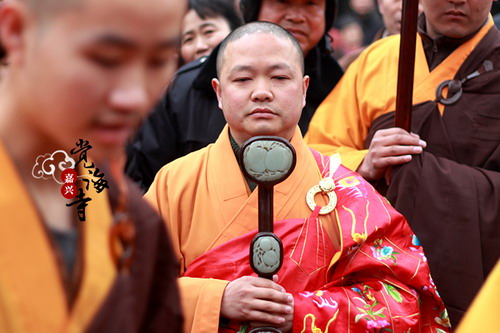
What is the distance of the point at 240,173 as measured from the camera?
8.23ft

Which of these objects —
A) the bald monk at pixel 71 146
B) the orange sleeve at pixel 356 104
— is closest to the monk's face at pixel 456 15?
the orange sleeve at pixel 356 104

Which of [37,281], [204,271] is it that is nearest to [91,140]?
[37,281]

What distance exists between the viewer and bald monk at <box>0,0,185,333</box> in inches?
38.5

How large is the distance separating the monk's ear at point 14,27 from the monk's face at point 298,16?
2427mm

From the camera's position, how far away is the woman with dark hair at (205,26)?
3.84 meters

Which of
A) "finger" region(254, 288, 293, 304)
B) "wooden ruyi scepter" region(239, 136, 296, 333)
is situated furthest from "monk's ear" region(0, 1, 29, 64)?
"finger" region(254, 288, 293, 304)

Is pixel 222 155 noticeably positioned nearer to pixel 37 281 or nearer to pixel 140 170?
pixel 140 170

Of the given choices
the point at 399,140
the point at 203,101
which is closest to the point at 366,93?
the point at 399,140

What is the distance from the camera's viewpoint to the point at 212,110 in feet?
11.1

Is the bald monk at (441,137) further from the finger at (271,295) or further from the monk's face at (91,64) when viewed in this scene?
the monk's face at (91,64)

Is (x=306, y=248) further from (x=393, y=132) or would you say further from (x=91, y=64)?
(x=91, y=64)

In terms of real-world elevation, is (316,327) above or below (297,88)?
below

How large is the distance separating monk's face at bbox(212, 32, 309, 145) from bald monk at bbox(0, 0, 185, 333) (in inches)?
50.0

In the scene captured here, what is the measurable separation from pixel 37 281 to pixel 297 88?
61.7 inches
